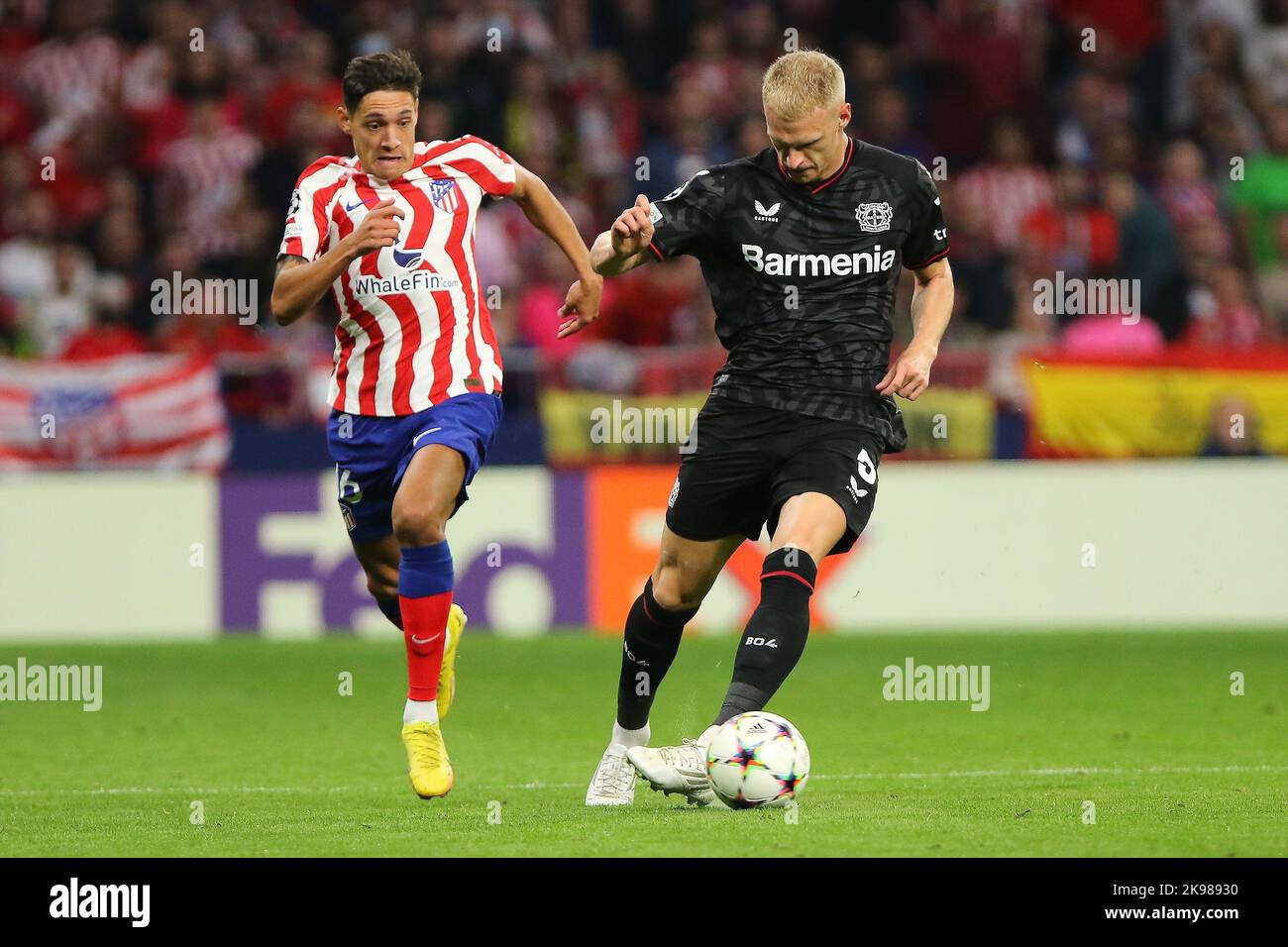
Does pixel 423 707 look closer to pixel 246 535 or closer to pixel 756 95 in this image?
pixel 246 535

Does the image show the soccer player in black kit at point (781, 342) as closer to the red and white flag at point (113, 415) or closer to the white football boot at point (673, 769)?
the white football boot at point (673, 769)

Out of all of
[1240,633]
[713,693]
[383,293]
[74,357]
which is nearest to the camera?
[383,293]

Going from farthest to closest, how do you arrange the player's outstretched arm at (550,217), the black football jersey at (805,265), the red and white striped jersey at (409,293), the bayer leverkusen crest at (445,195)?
1. the player's outstretched arm at (550,217)
2. the bayer leverkusen crest at (445,195)
3. the red and white striped jersey at (409,293)
4. the black football jersey at (805,265)

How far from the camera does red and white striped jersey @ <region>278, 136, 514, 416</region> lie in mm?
6984

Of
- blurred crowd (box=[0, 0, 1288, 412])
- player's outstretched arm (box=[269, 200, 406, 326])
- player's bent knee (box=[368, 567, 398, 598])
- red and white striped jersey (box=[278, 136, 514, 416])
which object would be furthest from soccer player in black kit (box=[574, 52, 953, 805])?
blurred crowd (box=[0, 0, 1288, 412])

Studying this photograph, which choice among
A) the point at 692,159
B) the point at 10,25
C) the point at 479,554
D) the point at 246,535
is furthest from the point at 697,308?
the point at 10,25

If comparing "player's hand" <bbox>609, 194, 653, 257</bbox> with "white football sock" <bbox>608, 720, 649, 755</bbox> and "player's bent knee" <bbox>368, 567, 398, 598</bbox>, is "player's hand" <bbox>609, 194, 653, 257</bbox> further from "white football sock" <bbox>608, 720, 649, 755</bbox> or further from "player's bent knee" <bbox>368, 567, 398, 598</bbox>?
"player's bent knee" <bbox>368, 567, 398, 598</bbox>

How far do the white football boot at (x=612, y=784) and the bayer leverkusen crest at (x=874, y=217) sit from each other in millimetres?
1817

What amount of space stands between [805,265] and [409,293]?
1378 mm

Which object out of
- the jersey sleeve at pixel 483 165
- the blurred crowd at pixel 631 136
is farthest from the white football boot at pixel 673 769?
the blurred crowd at pixel 631 136

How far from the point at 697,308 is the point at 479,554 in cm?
256

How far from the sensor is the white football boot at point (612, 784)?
6531 mm

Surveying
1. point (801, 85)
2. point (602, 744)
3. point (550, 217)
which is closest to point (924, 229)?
point (801, 85)

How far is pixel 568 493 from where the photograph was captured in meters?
12.4
